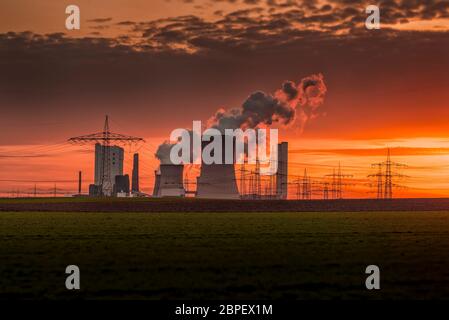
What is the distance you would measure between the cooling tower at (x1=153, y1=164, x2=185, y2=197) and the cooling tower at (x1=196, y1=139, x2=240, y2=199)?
12.3m

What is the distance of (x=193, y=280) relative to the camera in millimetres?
18250

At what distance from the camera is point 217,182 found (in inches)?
5025

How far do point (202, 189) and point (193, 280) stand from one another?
385 ft

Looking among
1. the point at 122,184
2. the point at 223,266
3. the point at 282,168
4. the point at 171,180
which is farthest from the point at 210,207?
the point at 122,184

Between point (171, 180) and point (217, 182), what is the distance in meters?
31.6

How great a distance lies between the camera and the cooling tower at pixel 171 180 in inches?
5987

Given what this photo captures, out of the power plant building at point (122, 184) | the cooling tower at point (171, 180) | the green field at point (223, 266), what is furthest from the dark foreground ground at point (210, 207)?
the power plant building at point (122, 184)

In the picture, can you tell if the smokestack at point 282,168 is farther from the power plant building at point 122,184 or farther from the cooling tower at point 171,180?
the power plant building at point 122,184

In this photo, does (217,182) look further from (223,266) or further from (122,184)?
(223,266)

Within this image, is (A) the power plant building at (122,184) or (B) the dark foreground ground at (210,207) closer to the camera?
(B) the dark foreground ground at (210,207)

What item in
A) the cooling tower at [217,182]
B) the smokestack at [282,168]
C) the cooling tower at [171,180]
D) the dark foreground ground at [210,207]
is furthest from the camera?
the smokestack at [282,168]

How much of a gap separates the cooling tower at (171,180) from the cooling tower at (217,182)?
485 inches
